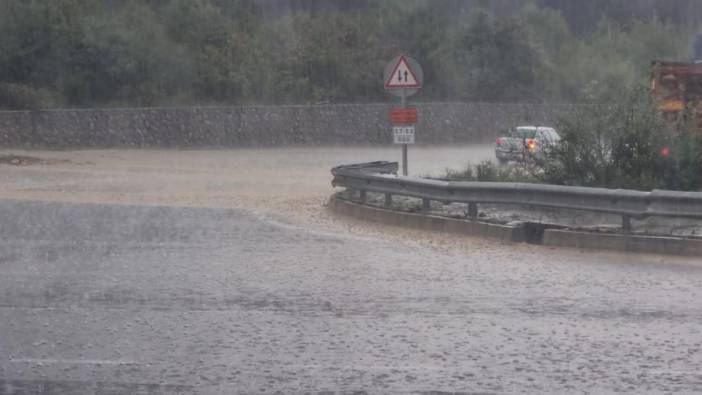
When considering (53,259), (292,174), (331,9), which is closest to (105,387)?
(53,259)

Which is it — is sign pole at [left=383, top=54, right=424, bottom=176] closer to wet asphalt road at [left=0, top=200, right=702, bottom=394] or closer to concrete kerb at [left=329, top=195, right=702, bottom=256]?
concrete kerb at [left=329, top=195, right=702, bottom=256]

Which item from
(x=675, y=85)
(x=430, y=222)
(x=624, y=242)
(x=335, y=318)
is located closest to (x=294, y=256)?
(x=430, y=222)

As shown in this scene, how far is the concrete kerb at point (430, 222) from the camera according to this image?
46.9ft

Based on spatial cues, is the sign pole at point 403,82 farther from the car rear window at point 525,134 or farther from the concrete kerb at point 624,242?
the concrete kerb at point 624,242

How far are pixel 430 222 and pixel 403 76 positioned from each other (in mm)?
3884

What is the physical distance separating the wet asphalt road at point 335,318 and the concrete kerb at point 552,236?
19.0 inches

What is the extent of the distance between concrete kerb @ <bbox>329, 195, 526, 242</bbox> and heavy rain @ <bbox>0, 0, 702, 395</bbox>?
0.68 feet

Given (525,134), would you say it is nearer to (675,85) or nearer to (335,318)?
(675,85)

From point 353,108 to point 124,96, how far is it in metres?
9.49

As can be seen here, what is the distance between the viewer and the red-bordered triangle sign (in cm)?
1853

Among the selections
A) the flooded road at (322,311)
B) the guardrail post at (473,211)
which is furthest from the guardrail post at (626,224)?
the guardrail post at (473,211)

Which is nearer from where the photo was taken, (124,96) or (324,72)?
(124,96)

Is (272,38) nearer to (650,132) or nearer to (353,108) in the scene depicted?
(353,108)

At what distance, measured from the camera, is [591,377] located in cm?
744
